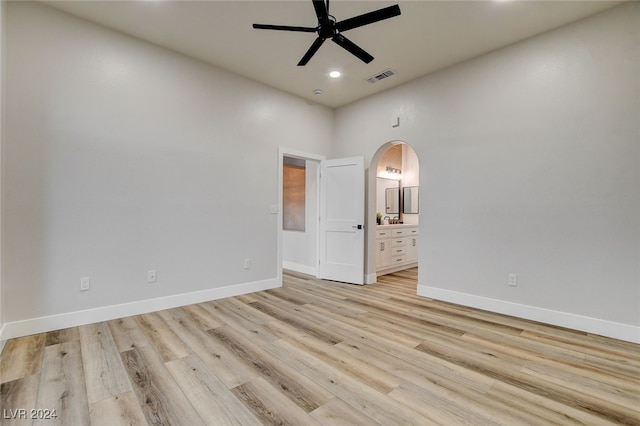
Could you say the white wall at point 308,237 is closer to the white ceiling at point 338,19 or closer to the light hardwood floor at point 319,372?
the white ceiling at point 338,19

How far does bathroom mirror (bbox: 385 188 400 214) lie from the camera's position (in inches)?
262

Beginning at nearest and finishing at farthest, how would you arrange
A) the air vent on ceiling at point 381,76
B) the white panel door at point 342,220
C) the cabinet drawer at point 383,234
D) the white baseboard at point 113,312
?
the white baseboard at point 113,312
the air vent on ceiling at point 381,76
the white panel door at point 342,220
the cabinet drawer at point 383,234

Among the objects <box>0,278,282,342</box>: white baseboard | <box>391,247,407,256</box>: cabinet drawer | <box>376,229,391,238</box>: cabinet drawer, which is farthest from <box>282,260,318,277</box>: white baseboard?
<box>391,247,407,256</box>: cabinet drawer

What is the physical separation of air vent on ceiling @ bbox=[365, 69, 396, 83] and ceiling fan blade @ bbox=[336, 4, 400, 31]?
5.85 feet

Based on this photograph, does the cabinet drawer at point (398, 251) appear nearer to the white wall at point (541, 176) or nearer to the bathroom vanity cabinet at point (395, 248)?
the bathroom vanity cabinet at point (395, 248)

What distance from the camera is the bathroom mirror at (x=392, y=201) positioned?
666 centimetres

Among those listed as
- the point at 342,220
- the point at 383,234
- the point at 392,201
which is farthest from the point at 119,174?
the point at 392,201

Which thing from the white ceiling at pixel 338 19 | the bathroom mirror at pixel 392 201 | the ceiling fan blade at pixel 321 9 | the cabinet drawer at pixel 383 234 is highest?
the white ceiling at pixel 338 19

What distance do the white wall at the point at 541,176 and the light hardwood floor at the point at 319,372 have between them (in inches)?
→ 16.7

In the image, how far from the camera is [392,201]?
22.0ft

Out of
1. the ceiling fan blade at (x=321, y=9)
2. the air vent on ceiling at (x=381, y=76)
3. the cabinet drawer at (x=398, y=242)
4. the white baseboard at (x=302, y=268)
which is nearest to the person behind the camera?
the ceiling fan blade at (x=321, y=9)

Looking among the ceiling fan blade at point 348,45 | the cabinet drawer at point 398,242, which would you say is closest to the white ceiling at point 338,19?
the ceiling fan blade at point 348,45

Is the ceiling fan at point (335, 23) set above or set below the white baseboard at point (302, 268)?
above

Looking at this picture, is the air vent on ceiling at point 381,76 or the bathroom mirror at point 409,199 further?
A: the bathroom mirror at point 409,199
